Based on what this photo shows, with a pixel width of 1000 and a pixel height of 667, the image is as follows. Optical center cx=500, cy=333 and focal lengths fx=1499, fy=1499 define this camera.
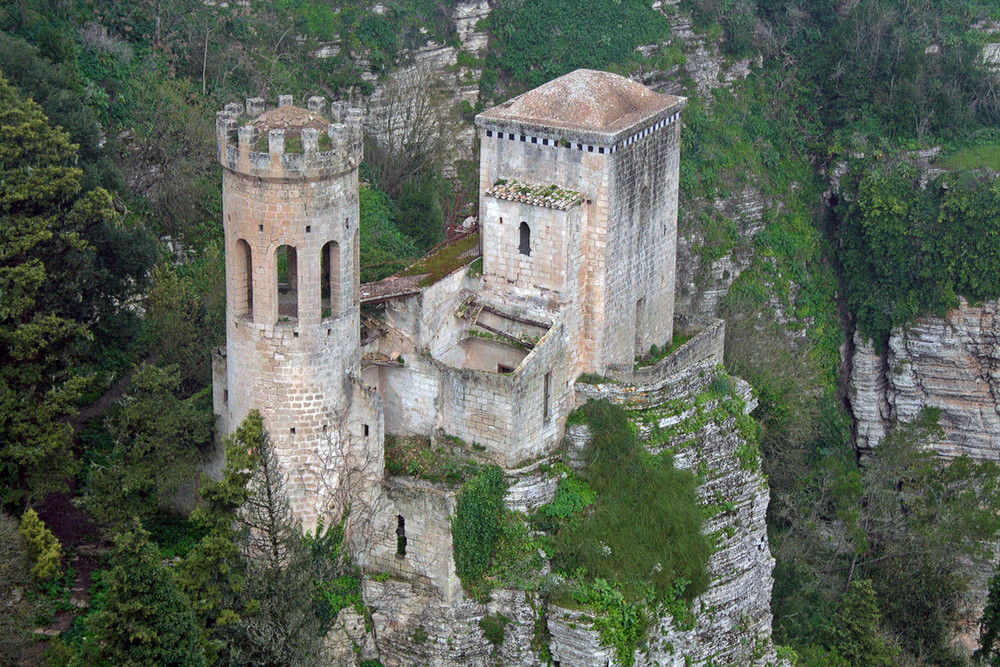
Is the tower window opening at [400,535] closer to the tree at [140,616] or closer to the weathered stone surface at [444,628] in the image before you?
the weathered stone surface at [444,628]

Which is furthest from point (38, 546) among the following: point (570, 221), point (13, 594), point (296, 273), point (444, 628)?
point (570, 221)

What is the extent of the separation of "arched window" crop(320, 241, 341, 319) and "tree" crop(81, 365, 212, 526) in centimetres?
393

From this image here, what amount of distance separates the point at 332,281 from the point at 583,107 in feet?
26.1

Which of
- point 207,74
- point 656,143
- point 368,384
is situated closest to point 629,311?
point 656,143

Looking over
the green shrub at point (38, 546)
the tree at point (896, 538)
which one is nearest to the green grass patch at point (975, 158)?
the tree at point (896, 538)

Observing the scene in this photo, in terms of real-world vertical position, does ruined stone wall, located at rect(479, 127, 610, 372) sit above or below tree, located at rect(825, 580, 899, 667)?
above

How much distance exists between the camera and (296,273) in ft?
107

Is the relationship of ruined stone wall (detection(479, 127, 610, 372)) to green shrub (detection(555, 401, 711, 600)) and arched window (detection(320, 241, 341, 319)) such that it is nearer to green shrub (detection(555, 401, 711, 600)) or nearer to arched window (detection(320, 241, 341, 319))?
green shrub (detection(555, 401, 711, 600))

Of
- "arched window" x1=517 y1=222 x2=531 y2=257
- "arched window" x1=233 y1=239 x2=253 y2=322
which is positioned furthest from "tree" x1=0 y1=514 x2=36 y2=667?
"arched window" x1=517 y1=222 x2=531 y2=257

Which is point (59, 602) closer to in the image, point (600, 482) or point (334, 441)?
point (334, 441)

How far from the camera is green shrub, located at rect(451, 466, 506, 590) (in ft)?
111

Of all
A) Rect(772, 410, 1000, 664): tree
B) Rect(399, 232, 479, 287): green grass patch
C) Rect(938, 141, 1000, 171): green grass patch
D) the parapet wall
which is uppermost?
Rect(399, 232, 479, 287): green grass patch

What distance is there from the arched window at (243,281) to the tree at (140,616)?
6.32 meters

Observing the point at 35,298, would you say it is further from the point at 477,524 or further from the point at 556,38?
the point at 556,38
